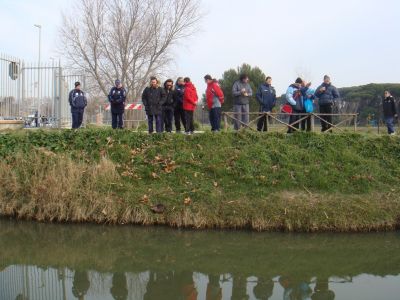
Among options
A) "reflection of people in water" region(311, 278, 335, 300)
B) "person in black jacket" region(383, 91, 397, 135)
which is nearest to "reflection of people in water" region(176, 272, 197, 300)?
"reflection of people in water" region(311, 278, 335, 300)

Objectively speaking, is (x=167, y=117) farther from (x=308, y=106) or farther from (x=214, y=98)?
(x=308, y=106)

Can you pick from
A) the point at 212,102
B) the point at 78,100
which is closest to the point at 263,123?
the point at 212,102

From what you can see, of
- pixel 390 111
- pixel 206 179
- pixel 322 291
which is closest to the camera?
pixel 322 291

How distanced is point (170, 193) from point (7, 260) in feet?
11.9

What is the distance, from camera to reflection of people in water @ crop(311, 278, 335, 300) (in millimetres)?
5926

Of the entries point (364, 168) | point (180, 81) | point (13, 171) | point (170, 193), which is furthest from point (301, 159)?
point (13, 171)

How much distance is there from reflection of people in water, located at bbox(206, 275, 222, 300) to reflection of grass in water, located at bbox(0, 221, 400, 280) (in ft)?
0.87

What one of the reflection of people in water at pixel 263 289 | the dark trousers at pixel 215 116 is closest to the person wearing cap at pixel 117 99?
the dark trousers at pixel 215 116

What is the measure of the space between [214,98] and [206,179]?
341 cm

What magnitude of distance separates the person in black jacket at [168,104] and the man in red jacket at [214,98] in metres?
1.01

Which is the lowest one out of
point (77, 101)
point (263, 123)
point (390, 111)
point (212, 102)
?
point (263, 123)

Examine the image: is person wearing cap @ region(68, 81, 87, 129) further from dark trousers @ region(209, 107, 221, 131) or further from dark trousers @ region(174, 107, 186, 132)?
dark trousers @ region(209, 107, 221, 131)

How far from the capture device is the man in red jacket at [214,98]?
1299cm

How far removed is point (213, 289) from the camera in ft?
20.4
